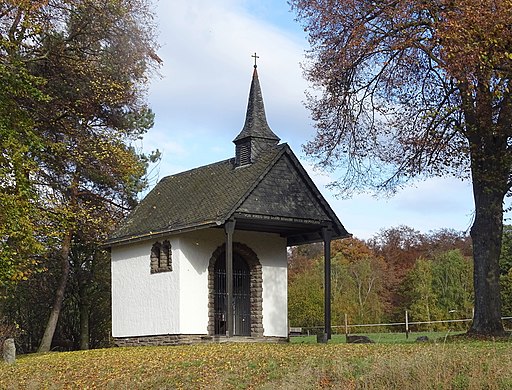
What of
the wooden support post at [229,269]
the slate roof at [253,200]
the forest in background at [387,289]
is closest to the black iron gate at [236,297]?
the slate roof at [253,200]

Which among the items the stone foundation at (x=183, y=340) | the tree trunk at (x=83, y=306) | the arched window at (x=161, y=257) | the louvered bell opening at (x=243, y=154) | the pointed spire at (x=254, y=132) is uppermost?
the pointed spire at (x=254, y=132)

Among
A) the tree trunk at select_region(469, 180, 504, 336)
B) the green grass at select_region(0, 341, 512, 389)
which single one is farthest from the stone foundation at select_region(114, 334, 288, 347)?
the tree trunk at select_region(469, 180, 504, 336)

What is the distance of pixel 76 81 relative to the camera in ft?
80.0

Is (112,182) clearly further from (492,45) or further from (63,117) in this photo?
(492,45)

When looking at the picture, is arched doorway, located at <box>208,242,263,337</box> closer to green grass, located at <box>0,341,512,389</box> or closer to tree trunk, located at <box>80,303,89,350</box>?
green grass, located at <box>0,341,512,389</box>

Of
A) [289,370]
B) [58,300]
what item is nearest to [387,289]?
[58,300]

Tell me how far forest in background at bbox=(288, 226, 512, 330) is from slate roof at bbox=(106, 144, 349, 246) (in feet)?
53.0

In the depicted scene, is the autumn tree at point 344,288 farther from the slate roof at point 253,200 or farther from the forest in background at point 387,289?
the slate roof at point 253,200

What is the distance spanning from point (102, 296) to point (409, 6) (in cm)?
2200

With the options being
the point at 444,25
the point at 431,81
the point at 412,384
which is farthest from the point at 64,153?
the point at 412,384

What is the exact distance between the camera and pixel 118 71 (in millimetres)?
24438

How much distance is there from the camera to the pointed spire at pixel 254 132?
83.3 ft

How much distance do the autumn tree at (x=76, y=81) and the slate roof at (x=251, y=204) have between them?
1.86 meters

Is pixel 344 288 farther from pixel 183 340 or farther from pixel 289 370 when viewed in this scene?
pixel 289 370
